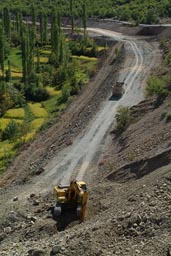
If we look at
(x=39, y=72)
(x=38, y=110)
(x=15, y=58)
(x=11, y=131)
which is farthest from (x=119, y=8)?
(x=11, y=131)

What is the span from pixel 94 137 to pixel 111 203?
21.6 metres

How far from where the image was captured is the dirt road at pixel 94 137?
1811 inches

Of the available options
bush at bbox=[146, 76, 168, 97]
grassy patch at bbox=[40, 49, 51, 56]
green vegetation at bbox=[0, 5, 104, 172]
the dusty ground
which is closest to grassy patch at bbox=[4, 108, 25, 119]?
green vegetation at bbox=[0, 5, 104, 172]

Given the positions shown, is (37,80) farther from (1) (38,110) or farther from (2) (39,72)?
(1) (38,110)

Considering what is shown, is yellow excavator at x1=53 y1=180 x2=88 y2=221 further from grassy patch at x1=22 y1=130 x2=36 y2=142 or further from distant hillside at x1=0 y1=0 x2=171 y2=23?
distant hillside at x1=0 y1=0 x2=171 y2=23

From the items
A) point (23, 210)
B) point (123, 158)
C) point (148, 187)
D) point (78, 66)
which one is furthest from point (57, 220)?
point (78, 66)

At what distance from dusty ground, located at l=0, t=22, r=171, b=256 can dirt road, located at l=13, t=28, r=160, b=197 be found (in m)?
1.08

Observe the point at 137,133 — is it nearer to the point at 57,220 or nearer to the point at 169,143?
the point at 169,143

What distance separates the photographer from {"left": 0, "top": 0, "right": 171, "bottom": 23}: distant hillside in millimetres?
135625

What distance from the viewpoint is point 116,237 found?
93.4 feet

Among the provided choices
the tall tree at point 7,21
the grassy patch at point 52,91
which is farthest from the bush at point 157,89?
the tall tree at point 7,21

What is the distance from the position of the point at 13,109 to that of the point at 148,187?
47130 mm

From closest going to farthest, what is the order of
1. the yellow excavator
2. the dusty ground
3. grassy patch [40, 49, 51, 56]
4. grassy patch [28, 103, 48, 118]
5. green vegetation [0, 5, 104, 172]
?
the dusty ground, the yellow excavator, green vegetation [0, 5, 104, 172], grassy patch [28, 103, 48, 118], grassy patch [40, 49, 51, 56]

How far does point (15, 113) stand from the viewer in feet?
246
